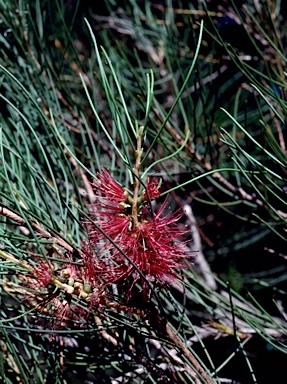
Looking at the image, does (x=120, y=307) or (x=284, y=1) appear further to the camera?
(x=284, y=1)

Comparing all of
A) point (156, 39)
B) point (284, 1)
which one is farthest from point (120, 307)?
point (284, 1)

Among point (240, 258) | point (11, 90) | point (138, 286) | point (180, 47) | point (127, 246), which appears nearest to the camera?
point (127, 246)

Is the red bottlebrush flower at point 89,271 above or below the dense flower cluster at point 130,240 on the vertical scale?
below

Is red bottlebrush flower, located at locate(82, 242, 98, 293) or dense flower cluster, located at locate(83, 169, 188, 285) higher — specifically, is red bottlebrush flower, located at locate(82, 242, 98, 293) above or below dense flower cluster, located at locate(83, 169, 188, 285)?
below

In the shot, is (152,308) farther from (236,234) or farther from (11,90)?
(236,234)

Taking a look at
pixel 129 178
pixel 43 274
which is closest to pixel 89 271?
pixel 43 274

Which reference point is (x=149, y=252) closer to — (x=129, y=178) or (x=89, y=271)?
(x=89, y=271)
